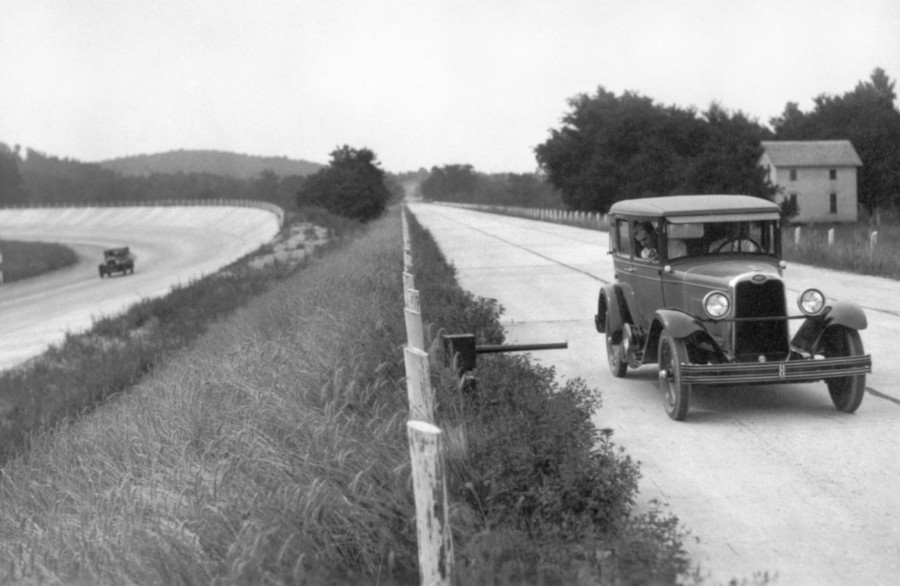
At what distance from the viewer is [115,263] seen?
61.2 meters

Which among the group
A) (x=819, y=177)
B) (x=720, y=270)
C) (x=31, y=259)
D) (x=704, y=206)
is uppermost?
(x=704, y=206)

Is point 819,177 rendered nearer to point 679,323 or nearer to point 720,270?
point 720,270

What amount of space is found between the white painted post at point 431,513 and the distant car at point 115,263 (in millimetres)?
59376

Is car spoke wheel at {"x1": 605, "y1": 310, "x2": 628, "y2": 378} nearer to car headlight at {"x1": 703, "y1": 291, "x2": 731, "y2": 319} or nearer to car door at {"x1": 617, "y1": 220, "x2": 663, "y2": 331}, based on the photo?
car door at {"x1": 617, "y1": 220, "x2": 663, "y2": 331}

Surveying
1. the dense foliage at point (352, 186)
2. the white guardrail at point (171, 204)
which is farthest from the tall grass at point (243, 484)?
the white guardrail at point (171, 204)

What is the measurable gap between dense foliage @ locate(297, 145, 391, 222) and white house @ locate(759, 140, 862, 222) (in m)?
30.8

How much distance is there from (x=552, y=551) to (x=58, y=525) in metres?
2.86

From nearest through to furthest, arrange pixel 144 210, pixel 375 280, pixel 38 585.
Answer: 1. pixel 38 585
2. pixel 375 280
3. pixel 144 210

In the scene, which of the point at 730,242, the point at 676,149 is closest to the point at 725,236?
the point at 730,242

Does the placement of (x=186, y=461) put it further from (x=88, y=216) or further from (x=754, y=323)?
(x=88, y=216)

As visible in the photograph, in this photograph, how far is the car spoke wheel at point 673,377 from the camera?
888 centimetres

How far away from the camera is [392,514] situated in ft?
17.7

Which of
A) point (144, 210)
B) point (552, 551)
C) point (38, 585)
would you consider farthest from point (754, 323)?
point (144, 210)

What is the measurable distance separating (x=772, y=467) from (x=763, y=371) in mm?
1346
